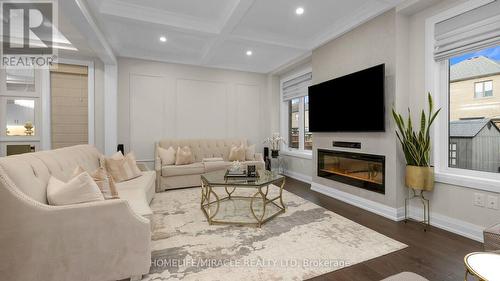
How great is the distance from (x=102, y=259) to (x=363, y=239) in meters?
2.35

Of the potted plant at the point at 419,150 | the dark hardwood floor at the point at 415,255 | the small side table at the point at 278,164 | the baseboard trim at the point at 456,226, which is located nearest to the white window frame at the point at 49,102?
the small side table at the point at 278,164

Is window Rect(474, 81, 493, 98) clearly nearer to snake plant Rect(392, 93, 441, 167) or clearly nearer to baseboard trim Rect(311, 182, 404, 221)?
snake plant Rect(392, 93, 441, 167)

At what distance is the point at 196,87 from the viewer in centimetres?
536

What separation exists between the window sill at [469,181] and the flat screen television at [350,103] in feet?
2.73

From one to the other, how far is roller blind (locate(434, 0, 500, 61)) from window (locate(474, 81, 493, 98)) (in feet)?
1.25

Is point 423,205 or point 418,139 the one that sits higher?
point 418,139

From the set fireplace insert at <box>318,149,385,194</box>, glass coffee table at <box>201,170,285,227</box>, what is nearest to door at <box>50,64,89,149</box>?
glass coffee table at <box>201,170,285,227</box>

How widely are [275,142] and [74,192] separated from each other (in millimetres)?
4576

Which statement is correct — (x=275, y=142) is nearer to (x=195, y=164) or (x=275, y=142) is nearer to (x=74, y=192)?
(x=195, y=164)

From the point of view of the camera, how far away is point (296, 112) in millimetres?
5570

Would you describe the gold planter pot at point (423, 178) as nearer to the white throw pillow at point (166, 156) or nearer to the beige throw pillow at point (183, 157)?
the beige throw pillow at point (183, 157)

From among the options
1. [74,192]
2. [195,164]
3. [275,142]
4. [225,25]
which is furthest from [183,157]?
[74,192]

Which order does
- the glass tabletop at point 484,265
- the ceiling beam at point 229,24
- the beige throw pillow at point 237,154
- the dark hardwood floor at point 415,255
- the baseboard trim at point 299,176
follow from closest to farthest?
the glass tabletop at point 484,265 < the dark hardwood floor at point 415,255 < the ceiling beam at point 229,24 < the baseboard trim at point 299,176 < the beige throw pillow at point 237,154

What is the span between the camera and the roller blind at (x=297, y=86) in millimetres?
4980
